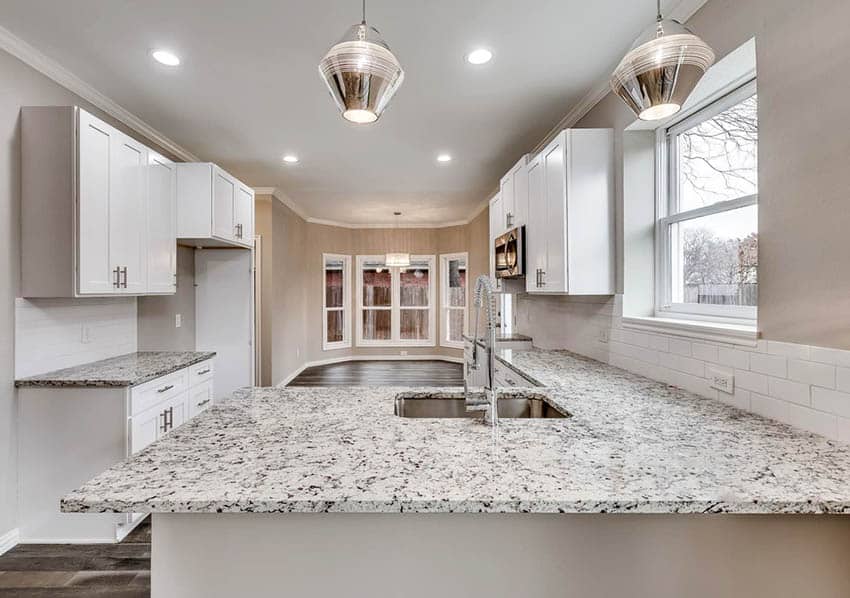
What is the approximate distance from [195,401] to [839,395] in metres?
3.57

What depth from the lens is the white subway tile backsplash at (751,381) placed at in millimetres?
1641

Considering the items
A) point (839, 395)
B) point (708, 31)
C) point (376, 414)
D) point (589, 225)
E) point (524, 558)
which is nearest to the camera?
point (524, 558)

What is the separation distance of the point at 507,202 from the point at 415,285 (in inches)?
198

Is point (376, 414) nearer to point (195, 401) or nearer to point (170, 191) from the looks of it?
point (195, 401)

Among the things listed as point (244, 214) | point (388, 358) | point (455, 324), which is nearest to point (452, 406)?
point (244, 214)

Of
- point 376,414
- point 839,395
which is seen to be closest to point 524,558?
point 376,414

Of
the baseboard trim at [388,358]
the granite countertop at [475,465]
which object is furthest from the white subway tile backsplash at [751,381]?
the baseboard trim at [388,358]

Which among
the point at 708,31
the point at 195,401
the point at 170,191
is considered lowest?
the point at 195,401

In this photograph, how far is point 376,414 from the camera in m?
1.63

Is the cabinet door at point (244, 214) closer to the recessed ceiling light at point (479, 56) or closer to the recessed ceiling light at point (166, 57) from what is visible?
the recessed ceiling light at point (166, 57)

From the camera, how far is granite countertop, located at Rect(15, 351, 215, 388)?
242 cm

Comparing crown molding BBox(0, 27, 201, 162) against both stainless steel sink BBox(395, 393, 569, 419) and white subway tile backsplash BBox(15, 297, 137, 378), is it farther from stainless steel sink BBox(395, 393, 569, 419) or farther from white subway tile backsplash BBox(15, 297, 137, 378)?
stainless steel sink BBox(395, 393, 569, 419)

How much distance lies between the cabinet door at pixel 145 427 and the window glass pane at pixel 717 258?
3.17m

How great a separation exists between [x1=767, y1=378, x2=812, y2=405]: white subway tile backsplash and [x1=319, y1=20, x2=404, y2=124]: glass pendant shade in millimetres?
1691
